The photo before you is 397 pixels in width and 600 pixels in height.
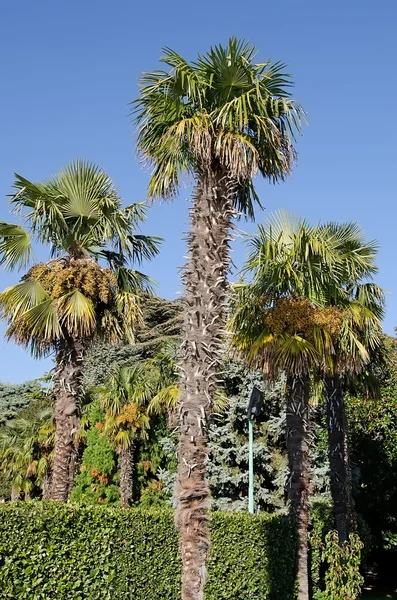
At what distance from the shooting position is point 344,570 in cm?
1330

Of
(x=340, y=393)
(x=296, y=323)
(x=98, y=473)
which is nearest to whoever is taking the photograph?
(x=296, y=323)

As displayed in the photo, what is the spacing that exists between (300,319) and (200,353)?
537cm

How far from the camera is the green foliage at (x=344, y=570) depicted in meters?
13.1

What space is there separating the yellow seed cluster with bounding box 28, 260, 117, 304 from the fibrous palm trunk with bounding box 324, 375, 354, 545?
588cm

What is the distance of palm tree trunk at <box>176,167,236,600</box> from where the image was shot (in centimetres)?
599

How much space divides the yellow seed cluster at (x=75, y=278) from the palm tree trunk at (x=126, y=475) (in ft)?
34.9

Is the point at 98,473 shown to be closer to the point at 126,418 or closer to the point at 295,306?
the point at 126,418

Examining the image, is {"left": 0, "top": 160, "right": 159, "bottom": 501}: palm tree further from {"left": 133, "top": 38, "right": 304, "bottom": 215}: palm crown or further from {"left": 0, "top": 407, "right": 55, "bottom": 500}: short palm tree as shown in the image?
{"left": 0, "top": 407, "right": 55, "bottom": 500}: short palm tree

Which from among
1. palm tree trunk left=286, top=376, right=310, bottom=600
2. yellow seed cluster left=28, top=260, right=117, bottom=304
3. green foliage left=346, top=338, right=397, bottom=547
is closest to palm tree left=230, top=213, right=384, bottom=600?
palm tree trunk left=286, top=376, right=310, bottom=600

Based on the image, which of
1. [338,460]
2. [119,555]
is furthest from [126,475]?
[119,555]

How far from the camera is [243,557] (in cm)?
1144

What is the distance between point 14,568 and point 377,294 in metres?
9.48

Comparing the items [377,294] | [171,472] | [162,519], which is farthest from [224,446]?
[162,519]

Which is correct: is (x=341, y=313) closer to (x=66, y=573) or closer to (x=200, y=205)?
(x=200, y=205)
